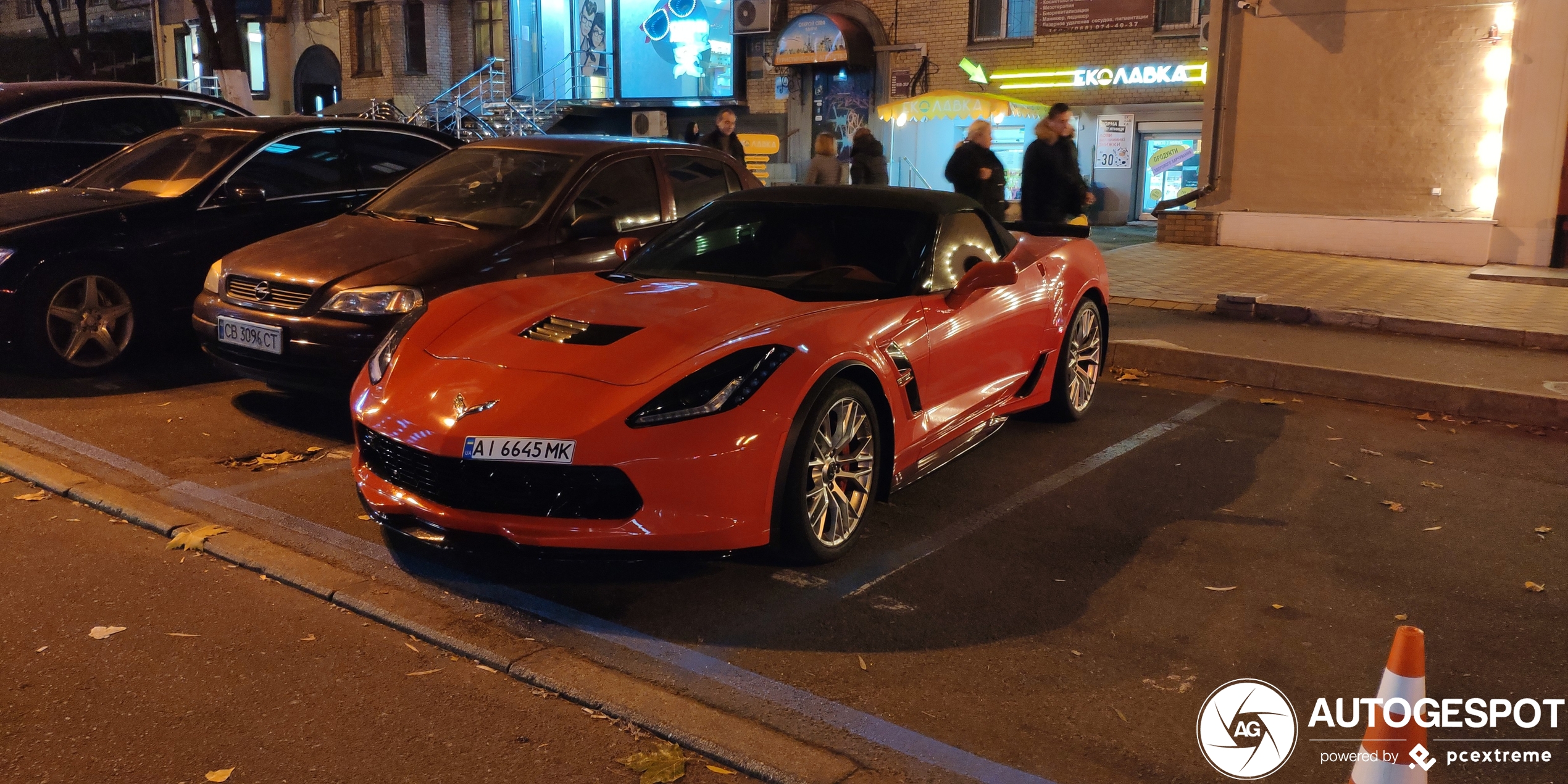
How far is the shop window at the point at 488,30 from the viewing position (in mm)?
29312

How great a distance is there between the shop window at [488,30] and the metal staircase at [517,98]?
30cm

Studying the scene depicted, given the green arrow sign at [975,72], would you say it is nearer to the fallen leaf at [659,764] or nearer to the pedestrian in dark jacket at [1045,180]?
the pedestrian in dark jacket at [1045,180]

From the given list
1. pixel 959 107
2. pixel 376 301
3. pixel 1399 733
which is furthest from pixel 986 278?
pixel 959 107

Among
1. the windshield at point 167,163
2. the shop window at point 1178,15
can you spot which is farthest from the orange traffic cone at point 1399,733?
the shop window at point 1178,15

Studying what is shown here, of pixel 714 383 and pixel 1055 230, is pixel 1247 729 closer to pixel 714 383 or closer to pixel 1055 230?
pixel 714 383

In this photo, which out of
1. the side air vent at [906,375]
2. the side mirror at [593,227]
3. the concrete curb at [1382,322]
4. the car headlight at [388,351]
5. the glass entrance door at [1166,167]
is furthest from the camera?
the glass entrance door at [1166,167]

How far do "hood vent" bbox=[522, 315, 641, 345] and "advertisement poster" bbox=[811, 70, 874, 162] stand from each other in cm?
1947

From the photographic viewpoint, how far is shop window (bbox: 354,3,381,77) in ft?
101

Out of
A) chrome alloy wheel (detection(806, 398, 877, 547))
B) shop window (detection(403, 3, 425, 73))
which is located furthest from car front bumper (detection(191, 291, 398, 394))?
shop window (detection(403, 3, 425, 73))

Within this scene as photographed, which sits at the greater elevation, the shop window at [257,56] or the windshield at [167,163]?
the shop window at [257,56]

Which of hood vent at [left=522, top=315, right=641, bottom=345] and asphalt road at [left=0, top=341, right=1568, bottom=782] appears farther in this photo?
hood vent at [left=522, top=315, right=641, bottom=345]

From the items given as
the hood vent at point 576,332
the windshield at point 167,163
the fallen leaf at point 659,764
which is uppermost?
the windshield at point 167,163

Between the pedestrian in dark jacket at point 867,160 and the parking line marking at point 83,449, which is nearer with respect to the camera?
the parking line marking at point 83,449

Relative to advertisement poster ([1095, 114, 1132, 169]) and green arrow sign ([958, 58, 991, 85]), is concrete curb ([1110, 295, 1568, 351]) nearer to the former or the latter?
advertisement poster ([1095, 114, 1132, 169])
